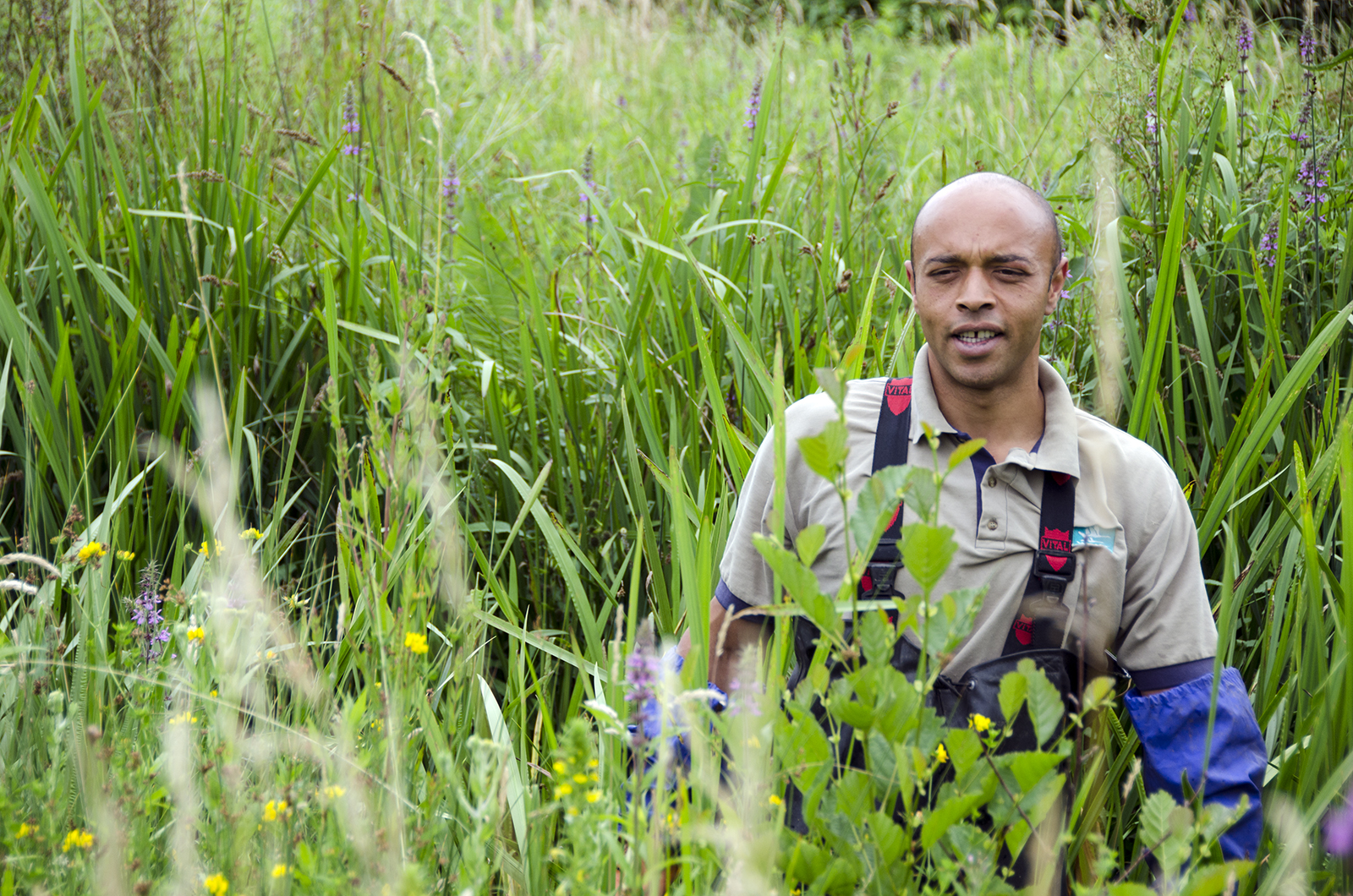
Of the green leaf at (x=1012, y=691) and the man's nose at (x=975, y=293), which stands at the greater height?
the man's nose at (x=975, y=293)

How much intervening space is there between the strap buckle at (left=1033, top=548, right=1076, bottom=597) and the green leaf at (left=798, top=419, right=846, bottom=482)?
32.8 inches

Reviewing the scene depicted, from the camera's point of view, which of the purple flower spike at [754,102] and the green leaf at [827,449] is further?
the purple flower spike at [754,102]

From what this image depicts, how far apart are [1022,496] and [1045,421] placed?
0.16m

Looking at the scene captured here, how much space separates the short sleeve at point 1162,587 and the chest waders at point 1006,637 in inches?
4.9

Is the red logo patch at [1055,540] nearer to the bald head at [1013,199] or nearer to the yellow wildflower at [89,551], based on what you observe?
the bald head at [1013,199]

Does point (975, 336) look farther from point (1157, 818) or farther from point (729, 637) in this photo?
point (1157, 818)

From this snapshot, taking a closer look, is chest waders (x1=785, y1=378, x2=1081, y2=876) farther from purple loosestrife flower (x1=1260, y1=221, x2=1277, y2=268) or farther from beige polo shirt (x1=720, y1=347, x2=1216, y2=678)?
purple loosestrife flower (x1=1260, y1=221, x2=1277, y2=268)

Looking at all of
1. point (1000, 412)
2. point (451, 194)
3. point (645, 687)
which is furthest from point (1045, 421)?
point (451, 194)

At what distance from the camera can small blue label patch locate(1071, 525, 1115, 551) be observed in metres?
1.63

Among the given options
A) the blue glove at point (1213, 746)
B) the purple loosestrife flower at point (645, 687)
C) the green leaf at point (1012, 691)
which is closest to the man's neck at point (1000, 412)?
the blue glove at point (1213, 746)

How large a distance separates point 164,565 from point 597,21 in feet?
23.5

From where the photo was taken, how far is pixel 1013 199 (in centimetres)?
173

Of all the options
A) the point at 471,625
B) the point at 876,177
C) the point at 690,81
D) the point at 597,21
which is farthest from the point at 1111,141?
the point at 597,21

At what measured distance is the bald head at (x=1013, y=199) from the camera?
1733 millimetres
